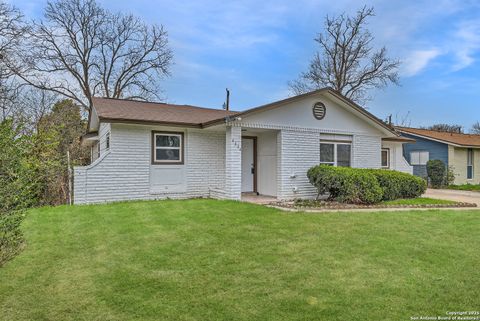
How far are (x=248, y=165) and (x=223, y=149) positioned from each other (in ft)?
4.20

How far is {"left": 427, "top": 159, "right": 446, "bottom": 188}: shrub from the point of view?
63.2 ft

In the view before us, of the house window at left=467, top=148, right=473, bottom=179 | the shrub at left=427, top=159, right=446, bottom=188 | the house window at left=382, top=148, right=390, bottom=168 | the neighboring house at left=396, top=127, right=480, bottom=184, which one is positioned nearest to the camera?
the house window at left=382, top=148, right=390, bottom=168

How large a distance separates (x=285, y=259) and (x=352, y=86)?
28.0 metres

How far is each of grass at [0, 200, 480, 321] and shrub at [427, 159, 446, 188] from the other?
13343mm

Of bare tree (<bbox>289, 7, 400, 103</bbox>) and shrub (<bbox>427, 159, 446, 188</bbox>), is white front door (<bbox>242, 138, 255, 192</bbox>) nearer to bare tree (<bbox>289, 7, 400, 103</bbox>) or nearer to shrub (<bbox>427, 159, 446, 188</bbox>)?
shrub (<bbox>427, 159, 446, 188</bbox>)

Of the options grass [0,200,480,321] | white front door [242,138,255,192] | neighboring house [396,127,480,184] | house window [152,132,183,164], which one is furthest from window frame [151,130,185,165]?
neighboring house [396,127,480,184]

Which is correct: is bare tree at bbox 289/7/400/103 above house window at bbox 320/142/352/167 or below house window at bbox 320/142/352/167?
above

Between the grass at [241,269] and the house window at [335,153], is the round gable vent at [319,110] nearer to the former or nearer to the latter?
the house window at [335,153]

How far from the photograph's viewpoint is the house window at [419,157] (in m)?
21.9

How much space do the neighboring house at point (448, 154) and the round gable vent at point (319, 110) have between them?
12438 millimetres

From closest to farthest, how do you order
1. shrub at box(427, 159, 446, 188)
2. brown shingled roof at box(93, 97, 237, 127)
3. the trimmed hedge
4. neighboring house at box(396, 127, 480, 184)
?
brown shingled roof at box(93, 97, 237, 127)
the trimmed hedge
shrub at box(427, 159, 446, 188)
neighboring house at box(396, 127, 480, 184)

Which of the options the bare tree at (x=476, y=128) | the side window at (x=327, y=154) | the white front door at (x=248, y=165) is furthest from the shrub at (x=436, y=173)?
the bare tree at (x=476, y=128)

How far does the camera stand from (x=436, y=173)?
1928 centimetres

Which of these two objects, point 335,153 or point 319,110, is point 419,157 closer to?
point 335,153
